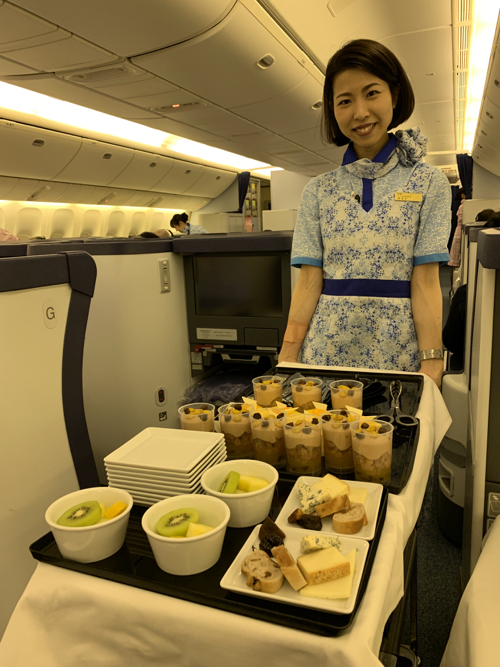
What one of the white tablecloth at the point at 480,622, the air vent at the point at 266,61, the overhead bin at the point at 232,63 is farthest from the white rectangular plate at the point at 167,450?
the air vent at the point at 266,61

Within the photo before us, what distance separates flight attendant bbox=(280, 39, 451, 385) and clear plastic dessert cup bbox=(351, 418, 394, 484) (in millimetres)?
737

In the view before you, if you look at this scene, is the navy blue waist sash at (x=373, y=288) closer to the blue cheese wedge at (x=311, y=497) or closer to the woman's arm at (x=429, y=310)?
the woman's arm at (x=429, y=310)

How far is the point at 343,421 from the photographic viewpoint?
1.07m

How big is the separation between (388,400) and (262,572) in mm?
786

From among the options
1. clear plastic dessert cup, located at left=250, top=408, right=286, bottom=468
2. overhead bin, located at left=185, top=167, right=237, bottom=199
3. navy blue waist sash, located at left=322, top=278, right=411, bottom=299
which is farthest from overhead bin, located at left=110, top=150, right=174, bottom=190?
clear plastic dessert cup, located at left=250, top=408, right=286, bottom=468

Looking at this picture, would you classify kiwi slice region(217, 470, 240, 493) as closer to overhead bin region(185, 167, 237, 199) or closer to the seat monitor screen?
the seat monitor screen

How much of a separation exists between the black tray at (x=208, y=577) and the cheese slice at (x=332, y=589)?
17 millimetres

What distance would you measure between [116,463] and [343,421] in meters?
0.47

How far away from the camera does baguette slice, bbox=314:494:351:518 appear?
2.81ft

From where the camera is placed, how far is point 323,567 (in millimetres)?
706

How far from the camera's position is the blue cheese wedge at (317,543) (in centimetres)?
76

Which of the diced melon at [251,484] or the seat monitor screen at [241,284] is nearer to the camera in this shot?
the diced melon at [251,484]

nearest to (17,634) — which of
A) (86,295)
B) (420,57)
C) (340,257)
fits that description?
(86,295)

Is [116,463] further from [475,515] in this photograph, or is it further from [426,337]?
[426,337]
